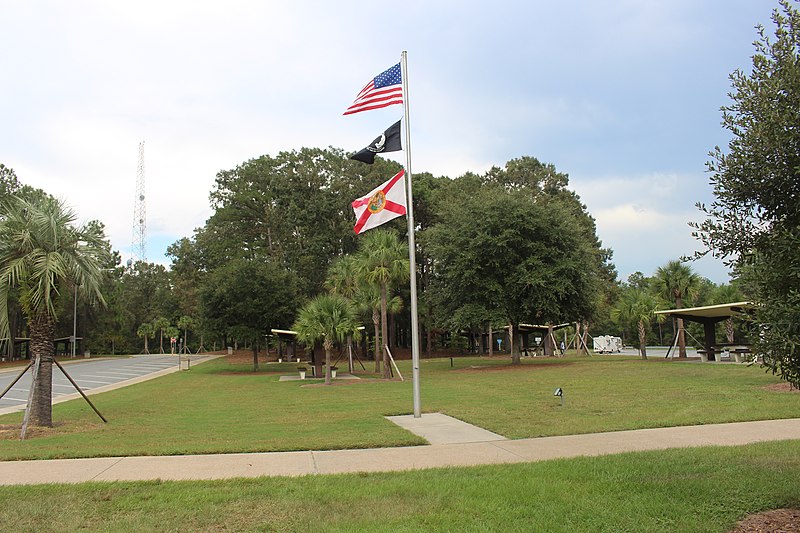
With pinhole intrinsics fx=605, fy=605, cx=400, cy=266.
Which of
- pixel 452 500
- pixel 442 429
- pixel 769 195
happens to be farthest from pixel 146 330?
pixel 769 195

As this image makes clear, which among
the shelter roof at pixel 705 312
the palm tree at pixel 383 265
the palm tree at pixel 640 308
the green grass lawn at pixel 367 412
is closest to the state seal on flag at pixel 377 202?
the green grass lawn at pixel 367 412

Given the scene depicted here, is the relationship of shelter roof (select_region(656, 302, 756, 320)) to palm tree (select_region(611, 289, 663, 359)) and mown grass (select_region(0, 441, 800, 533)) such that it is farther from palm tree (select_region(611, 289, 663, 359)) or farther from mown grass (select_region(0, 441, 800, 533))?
mown grass (select_region(0, 441, 800, 533))

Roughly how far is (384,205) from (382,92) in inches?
105

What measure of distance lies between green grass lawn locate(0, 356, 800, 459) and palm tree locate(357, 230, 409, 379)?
591cm

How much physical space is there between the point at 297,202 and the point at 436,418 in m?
43.3

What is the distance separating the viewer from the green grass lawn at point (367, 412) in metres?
10.6

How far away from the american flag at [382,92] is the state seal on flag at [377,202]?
6.70 feet

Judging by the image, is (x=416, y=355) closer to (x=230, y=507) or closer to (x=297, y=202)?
(x=230, y=507)

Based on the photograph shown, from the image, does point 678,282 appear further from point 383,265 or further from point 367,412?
point 367,412

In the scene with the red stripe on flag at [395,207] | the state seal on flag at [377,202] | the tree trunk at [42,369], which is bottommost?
the tree trunk at [42,369]

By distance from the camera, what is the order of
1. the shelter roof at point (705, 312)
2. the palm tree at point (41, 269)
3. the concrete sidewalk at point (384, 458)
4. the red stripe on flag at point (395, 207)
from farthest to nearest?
1. the shelter roof at point (705, 312)
2. the red stripe on flag at point (395, 207)
3. the palm tree at point (41, 269)
4. the concrete sidewalk at point (384, 458)

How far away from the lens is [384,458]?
882cm

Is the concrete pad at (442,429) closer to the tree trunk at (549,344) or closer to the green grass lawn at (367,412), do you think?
the green grass lawn at (367,412)

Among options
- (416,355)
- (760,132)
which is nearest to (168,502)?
(760,132)
